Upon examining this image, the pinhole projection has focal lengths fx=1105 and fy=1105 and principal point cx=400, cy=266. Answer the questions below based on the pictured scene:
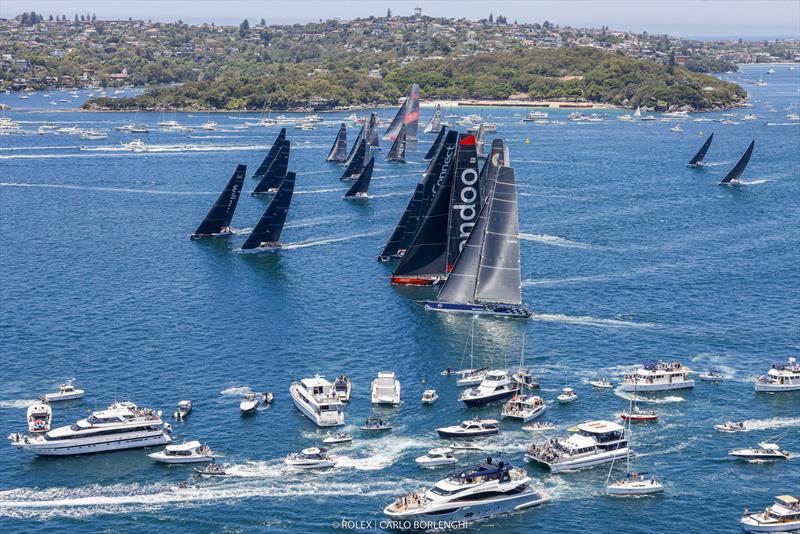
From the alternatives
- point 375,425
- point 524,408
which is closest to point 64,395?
point 375,425

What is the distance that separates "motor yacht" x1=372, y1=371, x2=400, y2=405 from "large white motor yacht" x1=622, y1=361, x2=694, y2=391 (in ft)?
55.4

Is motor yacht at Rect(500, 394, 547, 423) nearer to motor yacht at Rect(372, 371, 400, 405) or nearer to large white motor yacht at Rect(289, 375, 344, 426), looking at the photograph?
motor yacht at Rect(372, 371, 400, 405)

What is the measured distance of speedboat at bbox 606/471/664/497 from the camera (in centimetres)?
6488

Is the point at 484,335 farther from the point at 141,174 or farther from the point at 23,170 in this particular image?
the point at 23,170

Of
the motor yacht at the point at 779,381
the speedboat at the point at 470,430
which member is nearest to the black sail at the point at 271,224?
the speedboat at the point at 470,430

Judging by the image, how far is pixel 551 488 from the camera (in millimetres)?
65750

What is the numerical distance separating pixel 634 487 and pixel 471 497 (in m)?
10.1

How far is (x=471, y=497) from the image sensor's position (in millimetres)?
62156

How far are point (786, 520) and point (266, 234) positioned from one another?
260ft

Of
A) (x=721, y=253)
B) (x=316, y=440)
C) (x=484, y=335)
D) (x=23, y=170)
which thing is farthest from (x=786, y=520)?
(x=23, y=170)

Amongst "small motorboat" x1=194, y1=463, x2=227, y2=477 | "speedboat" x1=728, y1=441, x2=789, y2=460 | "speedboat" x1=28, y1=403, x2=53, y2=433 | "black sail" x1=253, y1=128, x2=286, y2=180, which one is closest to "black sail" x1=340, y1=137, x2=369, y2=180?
"black sail" x1=253, y1=128, x2=286, y2=180

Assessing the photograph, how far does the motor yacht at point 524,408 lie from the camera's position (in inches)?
2970

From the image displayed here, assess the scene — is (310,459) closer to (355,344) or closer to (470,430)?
(470,430)

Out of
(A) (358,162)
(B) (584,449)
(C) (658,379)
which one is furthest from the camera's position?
(A) (358,162)
